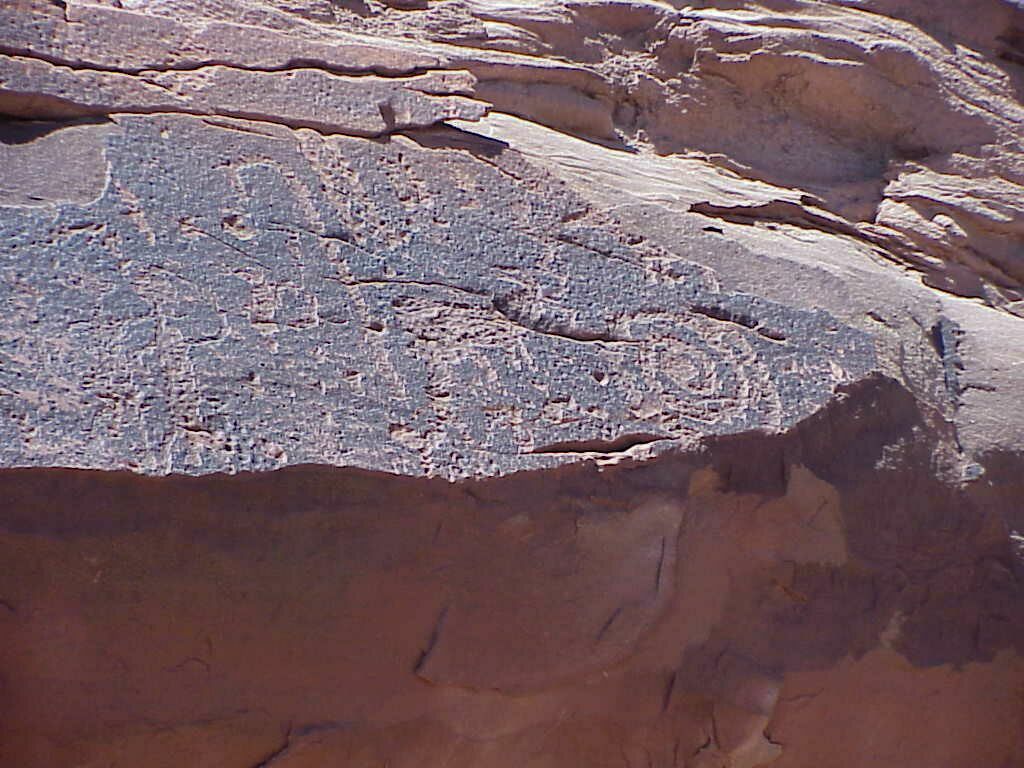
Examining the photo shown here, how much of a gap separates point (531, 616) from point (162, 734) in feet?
2.20

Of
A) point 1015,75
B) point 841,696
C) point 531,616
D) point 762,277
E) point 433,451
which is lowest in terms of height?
point 841,696

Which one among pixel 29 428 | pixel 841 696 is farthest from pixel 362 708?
pixel 841 696

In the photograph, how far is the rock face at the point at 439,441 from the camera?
1.97 meters

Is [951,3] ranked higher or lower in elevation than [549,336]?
higher

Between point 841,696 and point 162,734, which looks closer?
point 162,734

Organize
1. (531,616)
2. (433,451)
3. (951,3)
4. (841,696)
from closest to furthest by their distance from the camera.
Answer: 1. (433,451)
2. (531,616)
3. (841,696)
4. (951,3)

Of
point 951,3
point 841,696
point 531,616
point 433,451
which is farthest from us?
point 951,3

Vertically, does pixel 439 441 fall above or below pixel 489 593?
above

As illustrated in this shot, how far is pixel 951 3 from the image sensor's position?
12.1 ft

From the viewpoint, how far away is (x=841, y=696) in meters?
2.52

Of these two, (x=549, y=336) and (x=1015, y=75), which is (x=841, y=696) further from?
(x=1015, y=75)

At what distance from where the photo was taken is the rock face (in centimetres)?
197

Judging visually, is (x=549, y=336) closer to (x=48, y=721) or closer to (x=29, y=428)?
(x=29, y=428)

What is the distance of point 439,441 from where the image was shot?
2.12 metres
